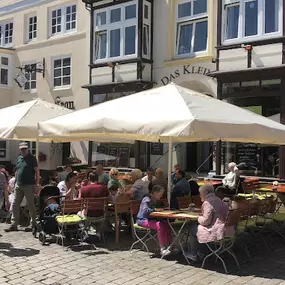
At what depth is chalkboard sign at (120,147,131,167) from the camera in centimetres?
1620

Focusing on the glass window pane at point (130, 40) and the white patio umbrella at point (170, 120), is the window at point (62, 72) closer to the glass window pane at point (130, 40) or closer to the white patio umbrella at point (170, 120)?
the glass window pane at point (130, 40)

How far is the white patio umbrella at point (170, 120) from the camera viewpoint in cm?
645

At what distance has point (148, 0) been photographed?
15.7 metres

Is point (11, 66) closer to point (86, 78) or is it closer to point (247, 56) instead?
point (86, 78)

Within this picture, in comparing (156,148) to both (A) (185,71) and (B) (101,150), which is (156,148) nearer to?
(B) (101,150)

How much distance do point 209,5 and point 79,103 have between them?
6533mm

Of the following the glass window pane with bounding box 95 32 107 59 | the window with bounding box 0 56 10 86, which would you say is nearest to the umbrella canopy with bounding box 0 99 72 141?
the glass window pane with bounding box 95 32 107 59

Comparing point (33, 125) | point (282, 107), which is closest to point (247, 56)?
point (282, 107)

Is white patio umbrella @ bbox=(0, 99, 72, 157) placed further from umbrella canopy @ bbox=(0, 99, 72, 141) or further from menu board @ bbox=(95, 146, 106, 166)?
menu board @ bbox=(95, 146, 106, 166)

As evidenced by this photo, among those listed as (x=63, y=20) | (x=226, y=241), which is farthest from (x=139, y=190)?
(x=63, y=20)

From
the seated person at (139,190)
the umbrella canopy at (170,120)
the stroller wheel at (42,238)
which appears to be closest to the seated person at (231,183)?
the seated person at (139,190)

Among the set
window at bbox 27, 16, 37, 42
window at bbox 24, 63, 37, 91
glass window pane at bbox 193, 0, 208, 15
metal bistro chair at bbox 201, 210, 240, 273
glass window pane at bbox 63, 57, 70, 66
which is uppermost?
window at bbox 27, 16, 37, 42

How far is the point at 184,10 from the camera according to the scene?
49.8ft

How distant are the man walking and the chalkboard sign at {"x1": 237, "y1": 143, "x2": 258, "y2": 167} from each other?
6.81 m
